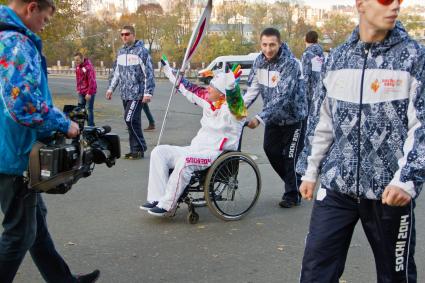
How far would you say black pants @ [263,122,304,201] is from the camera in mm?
5688

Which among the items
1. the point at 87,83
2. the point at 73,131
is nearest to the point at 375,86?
the point at 73,131

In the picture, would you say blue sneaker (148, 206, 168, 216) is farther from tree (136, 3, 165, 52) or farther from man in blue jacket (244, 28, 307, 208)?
tree (136, 3, 165, 52)

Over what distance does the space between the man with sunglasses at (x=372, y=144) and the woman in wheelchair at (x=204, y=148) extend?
215cm

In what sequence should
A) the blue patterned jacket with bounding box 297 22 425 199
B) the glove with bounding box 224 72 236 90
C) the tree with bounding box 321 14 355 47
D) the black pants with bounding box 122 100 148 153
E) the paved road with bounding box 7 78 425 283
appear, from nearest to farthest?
the blue patterned jacket with bounding box 297 22 425 199
the paved road with bounding box 7 78 425 283
the glove with bounding box 224 72 236 90
the black pants with bounding box 122 100 148 153
the tree with bounding box 321 14 355 47

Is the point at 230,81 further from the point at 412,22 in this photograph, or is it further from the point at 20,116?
the point at 412,22

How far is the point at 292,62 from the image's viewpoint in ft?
18.1

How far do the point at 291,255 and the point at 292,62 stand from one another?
81.3 inches

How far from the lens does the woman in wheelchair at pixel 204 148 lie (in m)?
4.93

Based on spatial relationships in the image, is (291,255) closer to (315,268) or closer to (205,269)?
(205,269)

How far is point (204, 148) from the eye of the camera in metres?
5.14

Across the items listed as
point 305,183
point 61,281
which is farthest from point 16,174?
point 305,183

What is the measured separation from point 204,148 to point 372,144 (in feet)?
8.66

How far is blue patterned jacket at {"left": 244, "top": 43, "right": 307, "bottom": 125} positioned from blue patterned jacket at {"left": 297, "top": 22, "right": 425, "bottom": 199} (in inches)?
102

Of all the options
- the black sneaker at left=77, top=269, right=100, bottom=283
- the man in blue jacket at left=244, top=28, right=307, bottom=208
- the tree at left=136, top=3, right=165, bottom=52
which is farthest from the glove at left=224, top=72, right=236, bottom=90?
the tree at left=136, top=3, right=165, bottom=52
